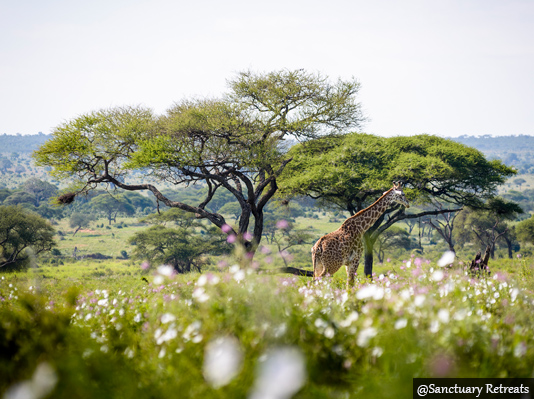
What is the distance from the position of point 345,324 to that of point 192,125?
15.4 m

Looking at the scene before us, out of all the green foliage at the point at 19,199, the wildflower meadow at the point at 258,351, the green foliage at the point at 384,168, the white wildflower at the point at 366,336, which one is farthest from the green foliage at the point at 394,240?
the green foliage at the point at 19,199

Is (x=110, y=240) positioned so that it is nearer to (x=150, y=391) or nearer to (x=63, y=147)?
(x=63, y=147)

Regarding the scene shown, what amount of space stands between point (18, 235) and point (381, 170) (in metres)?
34.4

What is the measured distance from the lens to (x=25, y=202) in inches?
3196

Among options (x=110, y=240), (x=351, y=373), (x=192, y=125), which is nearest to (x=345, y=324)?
(x=351, y=373)

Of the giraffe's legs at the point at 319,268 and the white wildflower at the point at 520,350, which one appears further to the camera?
the giraffe's legs at the point at 319,268

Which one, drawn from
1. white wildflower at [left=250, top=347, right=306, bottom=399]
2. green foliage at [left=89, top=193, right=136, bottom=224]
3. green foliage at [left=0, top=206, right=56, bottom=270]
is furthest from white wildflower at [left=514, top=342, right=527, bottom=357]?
→ green foliage at [left=89, top=193, right=136, bottom=224]

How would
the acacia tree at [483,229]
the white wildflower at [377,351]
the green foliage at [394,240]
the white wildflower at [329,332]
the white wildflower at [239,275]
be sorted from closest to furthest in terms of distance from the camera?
the white wildflower at [377,351], the white wildflower at [329,332], the white wildflower at [239,275], the acacia tree at [483,229], the green foliage at [394,240]

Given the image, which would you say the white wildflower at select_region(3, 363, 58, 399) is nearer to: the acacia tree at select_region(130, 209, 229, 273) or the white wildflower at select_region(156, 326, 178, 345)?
the white wildflower at select_region(156, 326, 178, 345)

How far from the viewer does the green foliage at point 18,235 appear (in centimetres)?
3816

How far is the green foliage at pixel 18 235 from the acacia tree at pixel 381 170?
28647 millimetres

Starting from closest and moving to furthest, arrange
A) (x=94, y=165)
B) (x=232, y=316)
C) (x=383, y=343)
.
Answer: (x=383, y=343), (x=232, y=316), (x=94, y=165)

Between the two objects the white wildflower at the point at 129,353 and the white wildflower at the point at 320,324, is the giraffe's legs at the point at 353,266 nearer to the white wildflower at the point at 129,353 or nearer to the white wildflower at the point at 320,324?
the white wildflower at the point at 320,324

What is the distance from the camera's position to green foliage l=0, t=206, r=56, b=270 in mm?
38156
